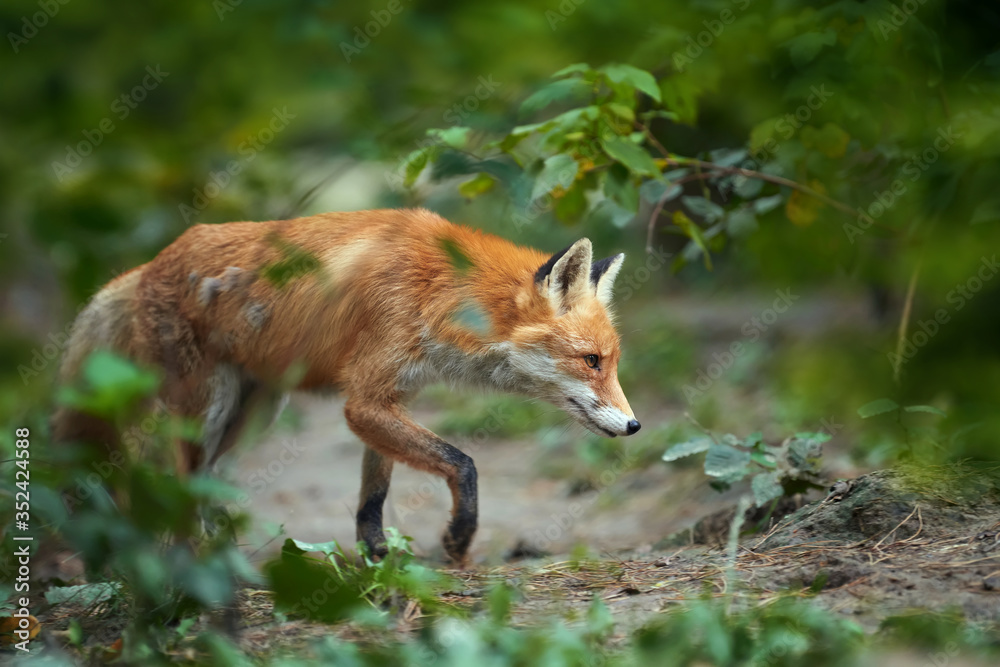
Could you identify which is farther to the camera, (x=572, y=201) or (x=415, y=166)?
(x=572, y=201)

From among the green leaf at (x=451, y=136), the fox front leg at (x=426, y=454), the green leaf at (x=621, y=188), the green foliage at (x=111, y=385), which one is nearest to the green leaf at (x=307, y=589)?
the green foliage at (x=111, y=385)

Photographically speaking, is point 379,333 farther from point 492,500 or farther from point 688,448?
point 492,500

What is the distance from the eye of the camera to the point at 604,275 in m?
5.13

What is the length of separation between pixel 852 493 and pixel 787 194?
1.88 metres

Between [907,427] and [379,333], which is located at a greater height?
[379,333]

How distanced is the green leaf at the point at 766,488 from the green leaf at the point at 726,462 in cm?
11

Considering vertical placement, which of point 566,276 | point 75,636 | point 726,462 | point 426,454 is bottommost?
point 726,462

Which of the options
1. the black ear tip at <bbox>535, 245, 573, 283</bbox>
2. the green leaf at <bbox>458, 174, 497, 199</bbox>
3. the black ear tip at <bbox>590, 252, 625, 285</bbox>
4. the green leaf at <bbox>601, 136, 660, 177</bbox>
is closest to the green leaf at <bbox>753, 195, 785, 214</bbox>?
the black ear tip at <bbox>590, 252, 625, 285</bbox>

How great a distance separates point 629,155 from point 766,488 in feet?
6.45

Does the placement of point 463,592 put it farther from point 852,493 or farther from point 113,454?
point 852,493

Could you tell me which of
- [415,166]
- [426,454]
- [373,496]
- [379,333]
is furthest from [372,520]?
[415,166]

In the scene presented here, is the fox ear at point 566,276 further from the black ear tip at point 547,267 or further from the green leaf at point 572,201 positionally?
the green leaf at point 572,201

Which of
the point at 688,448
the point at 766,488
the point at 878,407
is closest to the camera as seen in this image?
the point at 878,407

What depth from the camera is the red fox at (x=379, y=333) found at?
15.2ft
